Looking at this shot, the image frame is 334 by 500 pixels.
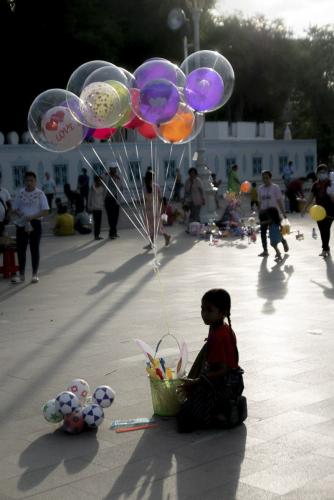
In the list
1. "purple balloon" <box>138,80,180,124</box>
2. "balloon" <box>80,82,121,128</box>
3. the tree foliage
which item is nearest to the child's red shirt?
"purple balloon" <box>138,80,180,124</box>

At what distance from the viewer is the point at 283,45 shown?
5703 centimetres

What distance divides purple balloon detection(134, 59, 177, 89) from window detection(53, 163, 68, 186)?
27.2 meters

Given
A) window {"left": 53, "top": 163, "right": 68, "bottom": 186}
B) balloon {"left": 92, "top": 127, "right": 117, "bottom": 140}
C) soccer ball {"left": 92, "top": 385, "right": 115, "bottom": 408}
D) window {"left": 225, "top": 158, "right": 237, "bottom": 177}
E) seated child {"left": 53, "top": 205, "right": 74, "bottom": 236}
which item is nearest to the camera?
soccer ball {"left": 92, "top": 385, "right": 115, "bottom": 408}

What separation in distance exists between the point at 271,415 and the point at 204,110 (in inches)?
184

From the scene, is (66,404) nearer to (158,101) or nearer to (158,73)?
(158,101)

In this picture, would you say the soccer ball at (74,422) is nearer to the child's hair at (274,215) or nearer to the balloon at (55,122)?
the balloon at (55,122)

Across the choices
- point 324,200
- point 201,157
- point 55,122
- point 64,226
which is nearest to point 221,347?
point 55,122

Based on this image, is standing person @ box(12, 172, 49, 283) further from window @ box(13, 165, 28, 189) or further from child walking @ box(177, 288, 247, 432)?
window @ box(13, 165, 28, 189)

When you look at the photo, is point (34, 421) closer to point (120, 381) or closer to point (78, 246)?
point (120, 381)

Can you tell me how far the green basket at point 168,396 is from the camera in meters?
6.09

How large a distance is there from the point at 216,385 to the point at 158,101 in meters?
4.01

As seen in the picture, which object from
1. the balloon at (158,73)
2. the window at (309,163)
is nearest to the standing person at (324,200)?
the balloon at (158,73)

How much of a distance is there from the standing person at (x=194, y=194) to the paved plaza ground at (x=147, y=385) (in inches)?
284

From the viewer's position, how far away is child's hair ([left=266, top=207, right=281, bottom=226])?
16422mm
